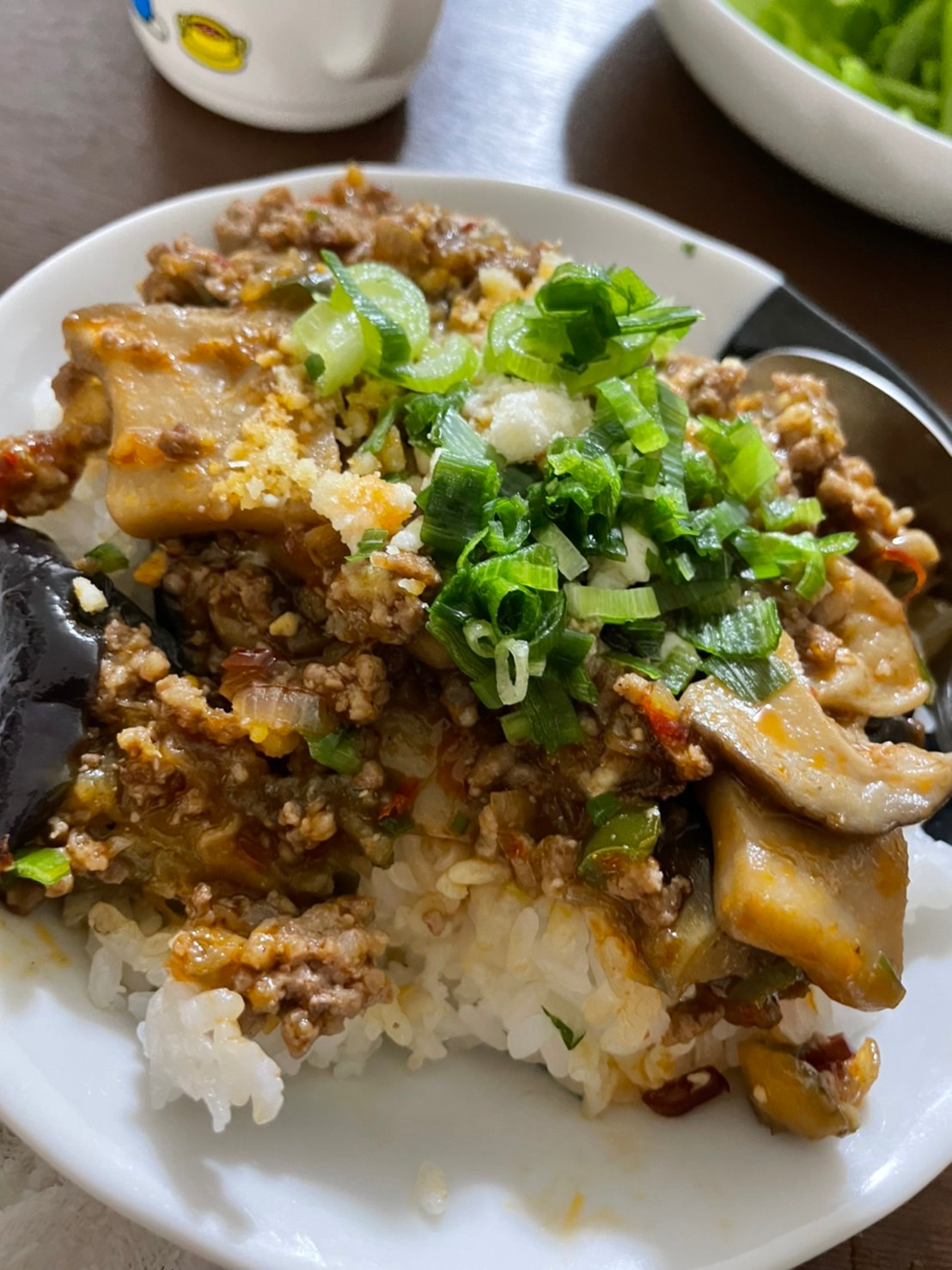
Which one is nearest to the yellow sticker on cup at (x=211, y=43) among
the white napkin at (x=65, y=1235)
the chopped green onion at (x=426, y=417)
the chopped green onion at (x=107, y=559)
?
the chopped green onion at (x=426, y=417)

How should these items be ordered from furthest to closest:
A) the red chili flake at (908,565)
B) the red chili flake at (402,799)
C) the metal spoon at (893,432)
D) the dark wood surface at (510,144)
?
1. the dark wood surface at (510,144)
2. the metal spoon at (893,432)
3. the red chili flake at (908,565)
4. the red chili flake at (402,799)

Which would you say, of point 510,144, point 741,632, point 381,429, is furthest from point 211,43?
point 741,632

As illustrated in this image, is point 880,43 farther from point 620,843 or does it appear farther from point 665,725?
point 620,843

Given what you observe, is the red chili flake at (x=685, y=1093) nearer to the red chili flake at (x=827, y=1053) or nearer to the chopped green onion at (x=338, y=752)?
the red chili flake at (x=827, y=1053)

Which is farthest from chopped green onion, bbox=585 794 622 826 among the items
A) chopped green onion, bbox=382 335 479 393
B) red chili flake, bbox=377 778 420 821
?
chopped green onion, bbox=382 335 479 393

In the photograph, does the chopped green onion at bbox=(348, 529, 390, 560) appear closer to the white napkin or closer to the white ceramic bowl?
the white napkin

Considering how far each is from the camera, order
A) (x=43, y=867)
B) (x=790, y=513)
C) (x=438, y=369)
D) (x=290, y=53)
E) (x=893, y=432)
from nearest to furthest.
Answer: (x=43, y=867), (x=438, y=369), (x=790, y=513), (x=893, y=432), (x=290, y=53)
